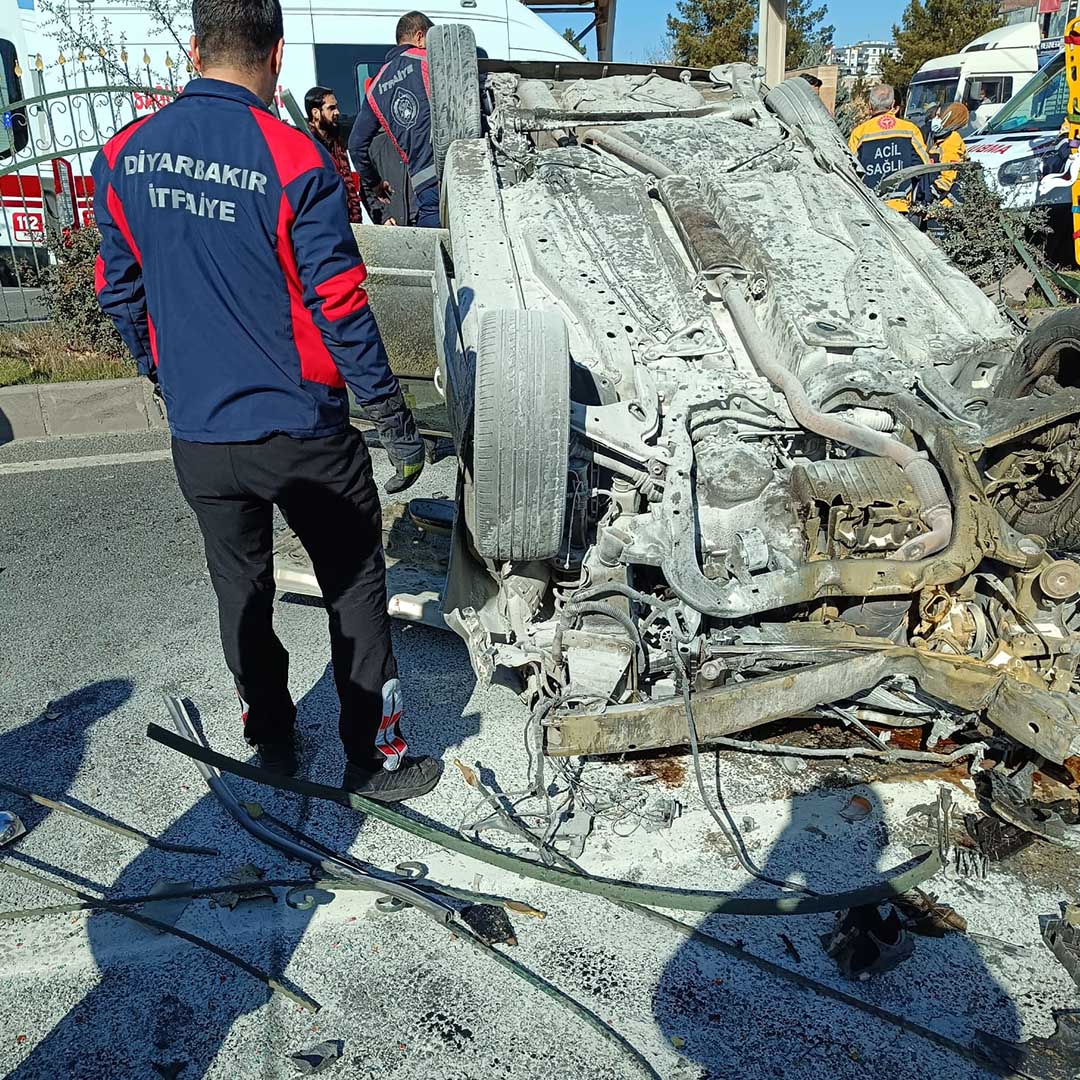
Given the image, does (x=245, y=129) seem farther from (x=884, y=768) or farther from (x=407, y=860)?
(x=884, y=768)

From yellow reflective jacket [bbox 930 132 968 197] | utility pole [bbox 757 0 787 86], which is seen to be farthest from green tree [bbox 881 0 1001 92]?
utility pole [bbox 757 0 787 86]

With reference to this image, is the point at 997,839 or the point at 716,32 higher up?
the point at 716,32

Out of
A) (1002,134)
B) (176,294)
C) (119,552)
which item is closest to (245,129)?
(176,294)

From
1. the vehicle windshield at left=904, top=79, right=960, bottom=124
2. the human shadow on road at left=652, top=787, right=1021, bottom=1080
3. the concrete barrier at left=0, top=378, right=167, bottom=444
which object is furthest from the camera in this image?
the vehicle windshield at left=904, top=79, right=960, bottom=124

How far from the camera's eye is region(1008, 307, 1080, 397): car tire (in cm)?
306

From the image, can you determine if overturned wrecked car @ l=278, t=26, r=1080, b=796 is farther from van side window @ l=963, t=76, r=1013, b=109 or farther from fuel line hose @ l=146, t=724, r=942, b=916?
van side window @ l=963, t=76, r=1013, b=109

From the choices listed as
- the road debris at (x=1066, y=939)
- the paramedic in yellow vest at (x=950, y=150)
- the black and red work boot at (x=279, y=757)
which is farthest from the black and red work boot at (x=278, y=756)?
the paramedic in yellow vest at (x=950, y=150)

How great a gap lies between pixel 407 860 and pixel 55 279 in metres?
6.16

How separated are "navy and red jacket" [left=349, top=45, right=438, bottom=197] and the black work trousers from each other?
344 cm

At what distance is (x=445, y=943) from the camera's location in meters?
2.50

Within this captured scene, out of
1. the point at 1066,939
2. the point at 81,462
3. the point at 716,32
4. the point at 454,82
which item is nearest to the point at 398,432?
the point at 1066,939

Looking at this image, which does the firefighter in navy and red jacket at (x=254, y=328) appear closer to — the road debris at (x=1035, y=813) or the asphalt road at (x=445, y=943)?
the asphalt road at (x=445, y=943)

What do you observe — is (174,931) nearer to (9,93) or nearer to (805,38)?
Answer: (9,93)

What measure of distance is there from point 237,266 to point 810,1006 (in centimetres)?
227
